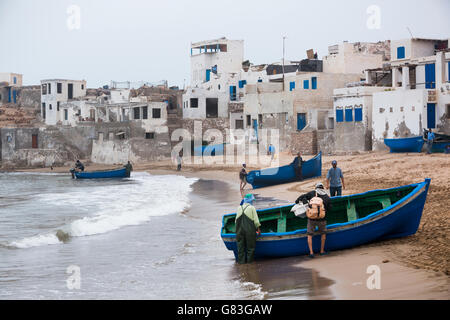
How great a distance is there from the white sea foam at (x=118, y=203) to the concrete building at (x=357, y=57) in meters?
20.2

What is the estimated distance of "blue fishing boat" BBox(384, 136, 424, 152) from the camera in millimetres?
30188

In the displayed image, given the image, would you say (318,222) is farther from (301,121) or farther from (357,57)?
(357,57)

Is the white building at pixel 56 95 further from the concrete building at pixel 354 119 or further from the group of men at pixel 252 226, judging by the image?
the group of men at pixel 252 226

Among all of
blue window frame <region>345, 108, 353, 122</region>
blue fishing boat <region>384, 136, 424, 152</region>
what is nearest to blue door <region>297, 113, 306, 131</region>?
blue window frame <region>345, 108, 353, 122</region>

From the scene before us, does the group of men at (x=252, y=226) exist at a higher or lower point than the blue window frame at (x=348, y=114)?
lower

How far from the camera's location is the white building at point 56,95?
228 feet

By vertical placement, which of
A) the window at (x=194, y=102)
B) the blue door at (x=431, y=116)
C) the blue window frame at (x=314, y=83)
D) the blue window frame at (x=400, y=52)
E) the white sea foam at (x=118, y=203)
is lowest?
the white sea foam at (x=118, y=203)

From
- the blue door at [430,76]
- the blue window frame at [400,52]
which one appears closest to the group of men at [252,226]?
the blue door at [430,76]

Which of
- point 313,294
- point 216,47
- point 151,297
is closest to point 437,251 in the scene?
point 313,294

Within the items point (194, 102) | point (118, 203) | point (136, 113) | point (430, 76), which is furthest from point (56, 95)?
point (430, 76)

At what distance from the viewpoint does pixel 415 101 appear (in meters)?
32.0

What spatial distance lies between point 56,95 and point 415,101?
161 ft

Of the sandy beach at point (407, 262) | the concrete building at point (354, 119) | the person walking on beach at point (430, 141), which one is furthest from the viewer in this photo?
the concrete building at point (354, 119)

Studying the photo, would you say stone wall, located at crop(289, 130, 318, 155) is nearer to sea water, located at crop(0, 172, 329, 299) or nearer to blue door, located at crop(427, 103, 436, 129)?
blue door, located at crop(427, 103, 436, 129)
